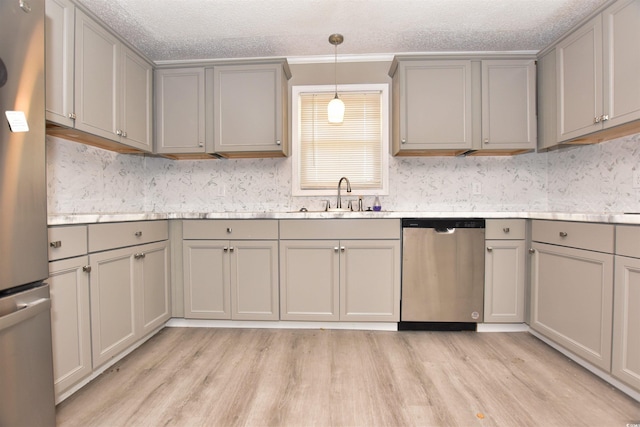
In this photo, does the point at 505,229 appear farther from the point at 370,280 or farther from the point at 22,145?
the point at 22,145

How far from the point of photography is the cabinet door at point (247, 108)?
248cm

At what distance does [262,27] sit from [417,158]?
5.65 ft

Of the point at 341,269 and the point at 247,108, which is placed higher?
the point at 247,108

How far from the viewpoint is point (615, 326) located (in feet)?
5.13

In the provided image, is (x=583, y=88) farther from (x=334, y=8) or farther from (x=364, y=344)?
(x=364, y=344)

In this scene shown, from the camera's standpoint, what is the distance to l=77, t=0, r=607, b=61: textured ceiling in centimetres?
200

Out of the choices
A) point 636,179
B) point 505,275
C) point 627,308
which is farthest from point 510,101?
point 627,308

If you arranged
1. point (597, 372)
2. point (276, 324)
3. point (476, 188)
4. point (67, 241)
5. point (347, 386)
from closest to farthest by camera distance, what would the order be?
point (67, 241) < point (347, 386) < point (597, 372) < point (276, 324) < point (476, 188)

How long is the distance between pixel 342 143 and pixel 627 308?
2.25 meters

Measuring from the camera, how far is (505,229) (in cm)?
228

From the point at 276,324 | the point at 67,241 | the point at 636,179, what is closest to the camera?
the point at 67,241

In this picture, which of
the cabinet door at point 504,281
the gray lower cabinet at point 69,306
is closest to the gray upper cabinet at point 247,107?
the gray lower cabinet at point 69,306

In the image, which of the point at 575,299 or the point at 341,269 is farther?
the point at 341,269

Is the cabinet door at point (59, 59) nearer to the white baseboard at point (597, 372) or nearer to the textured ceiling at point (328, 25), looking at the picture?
the textured ceiling at point (328, 25)
